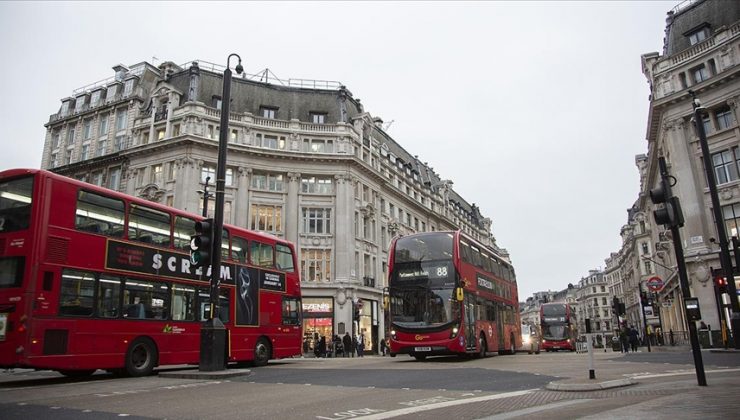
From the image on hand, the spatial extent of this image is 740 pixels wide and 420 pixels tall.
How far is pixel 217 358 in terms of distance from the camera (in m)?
12.0

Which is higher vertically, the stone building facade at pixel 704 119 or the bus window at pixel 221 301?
the stone building facade at pixel 704 119

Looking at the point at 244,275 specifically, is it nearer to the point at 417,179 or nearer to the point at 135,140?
the point at 135,140

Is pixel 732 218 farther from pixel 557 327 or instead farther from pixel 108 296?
pixel 108 296

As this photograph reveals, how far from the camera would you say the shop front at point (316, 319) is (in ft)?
135

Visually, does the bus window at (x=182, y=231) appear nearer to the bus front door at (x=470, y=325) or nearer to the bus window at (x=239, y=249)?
the bus window at (x=239, y=249)

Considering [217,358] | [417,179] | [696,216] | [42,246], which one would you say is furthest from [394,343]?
[417,179]

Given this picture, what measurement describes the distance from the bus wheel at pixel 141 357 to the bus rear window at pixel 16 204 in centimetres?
415

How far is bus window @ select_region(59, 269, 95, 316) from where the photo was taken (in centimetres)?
1188

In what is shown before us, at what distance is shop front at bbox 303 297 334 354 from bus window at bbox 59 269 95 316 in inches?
1162

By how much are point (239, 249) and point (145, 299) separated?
4.09m

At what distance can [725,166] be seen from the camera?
32.7 metres

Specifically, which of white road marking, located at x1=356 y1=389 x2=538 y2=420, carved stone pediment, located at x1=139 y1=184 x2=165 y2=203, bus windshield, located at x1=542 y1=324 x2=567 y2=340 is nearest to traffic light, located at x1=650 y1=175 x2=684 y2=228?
white road marking, located at x1=356 y1=389 x2=538 y2=420

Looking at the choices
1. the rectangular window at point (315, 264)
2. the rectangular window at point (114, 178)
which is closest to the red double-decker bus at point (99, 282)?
the rectangular window at point (315, 264)

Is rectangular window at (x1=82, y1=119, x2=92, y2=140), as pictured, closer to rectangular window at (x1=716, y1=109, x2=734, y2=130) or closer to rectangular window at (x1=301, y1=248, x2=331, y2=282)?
rectangular window at (x1=301, y1=248, x2=331, y2=282)
